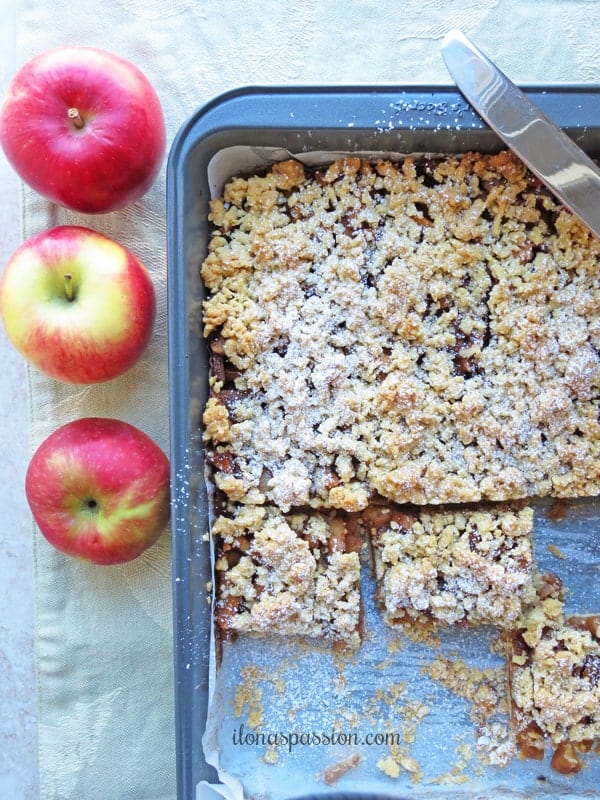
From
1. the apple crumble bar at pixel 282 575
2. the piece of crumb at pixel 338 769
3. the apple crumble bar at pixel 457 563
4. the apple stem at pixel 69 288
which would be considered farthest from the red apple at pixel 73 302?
the piece of crumb at pixel 338 769

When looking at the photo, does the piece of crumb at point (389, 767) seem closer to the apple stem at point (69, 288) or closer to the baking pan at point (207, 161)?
the baking pan at point (207, 161)

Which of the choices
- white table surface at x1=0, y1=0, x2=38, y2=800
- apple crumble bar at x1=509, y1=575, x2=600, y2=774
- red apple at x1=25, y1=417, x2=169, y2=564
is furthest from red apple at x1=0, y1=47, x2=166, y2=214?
apple crumble bar at x1=509, y1=575, x2=600, y2=774

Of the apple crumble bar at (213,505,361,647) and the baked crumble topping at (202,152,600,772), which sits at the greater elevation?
the baked crumble topping at (202,152,600,772)

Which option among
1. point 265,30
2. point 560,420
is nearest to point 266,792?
point 560,420

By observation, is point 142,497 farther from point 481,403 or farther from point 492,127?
point 492,127

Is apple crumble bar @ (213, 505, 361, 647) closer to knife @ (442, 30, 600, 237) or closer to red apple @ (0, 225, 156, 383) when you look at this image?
red apple @ (0, 225, 156, 383)

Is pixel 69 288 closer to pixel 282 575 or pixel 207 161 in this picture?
pixel 207 161
